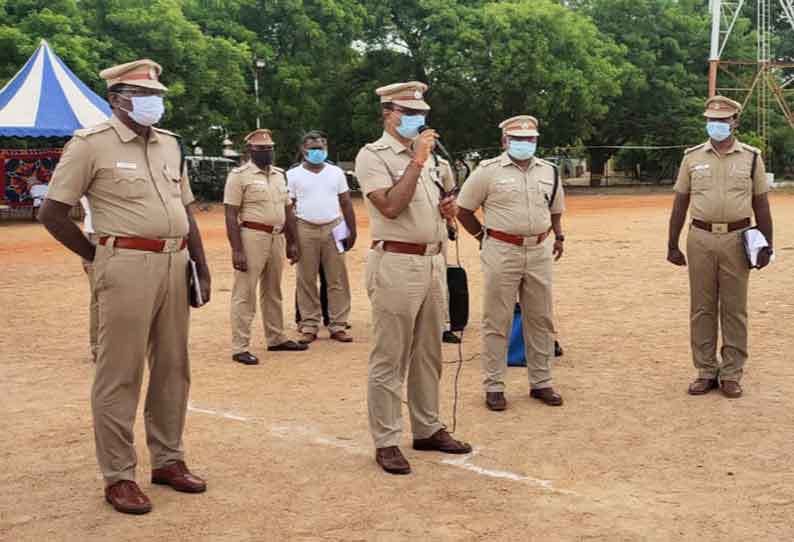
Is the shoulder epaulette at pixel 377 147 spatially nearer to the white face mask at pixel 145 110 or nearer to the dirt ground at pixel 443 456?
the white face mask at pixel 145 110

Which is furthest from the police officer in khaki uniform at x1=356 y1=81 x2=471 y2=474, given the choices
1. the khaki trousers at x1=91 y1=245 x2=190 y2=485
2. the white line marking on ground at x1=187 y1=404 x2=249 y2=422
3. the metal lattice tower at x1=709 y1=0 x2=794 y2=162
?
the metal lattice tower at x1=709 y1=0 x2=794 y2=162

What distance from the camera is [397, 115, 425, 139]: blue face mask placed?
17.7 feet

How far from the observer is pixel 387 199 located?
5242 millimetres

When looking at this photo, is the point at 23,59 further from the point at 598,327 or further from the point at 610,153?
the point at 610,153

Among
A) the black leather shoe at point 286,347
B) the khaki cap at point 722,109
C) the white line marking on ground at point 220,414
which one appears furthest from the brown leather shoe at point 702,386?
the black leather shoe at point 286,347

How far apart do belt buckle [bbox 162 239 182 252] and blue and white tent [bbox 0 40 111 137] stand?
16913 millimetres

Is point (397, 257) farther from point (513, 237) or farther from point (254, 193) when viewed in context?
point (254, 193)

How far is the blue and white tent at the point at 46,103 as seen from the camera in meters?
21.0

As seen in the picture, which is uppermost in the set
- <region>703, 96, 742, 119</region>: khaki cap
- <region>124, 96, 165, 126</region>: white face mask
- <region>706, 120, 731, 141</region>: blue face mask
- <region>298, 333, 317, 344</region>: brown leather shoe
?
<region>124, 96, 165, 126</region>: white face mask

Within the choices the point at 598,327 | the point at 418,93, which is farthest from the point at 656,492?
the point at 598,327

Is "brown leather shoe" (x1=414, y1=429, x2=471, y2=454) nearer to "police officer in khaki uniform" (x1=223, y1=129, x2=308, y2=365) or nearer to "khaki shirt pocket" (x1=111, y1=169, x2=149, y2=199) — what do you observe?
"khaki shirt pocket" (x1=111, y1=169, x2=149, y2=199)

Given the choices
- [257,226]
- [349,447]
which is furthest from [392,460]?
[257,226]

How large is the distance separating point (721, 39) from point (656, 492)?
133 ft

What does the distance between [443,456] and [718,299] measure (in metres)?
2.71
